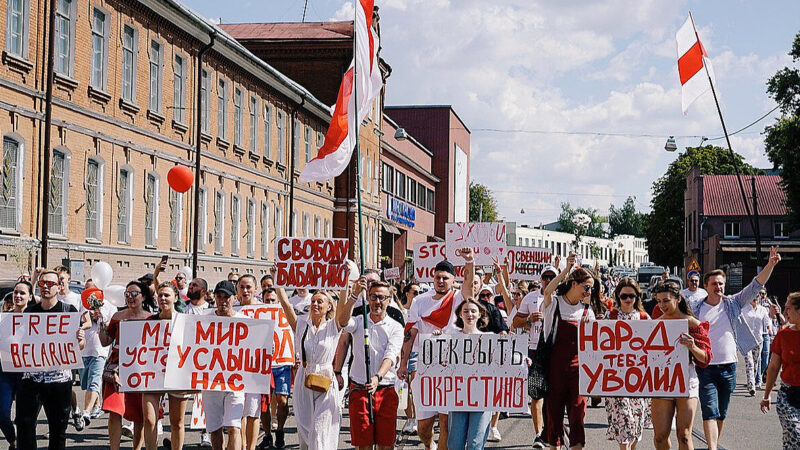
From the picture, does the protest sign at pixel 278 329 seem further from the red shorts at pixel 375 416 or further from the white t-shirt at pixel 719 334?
the white t-shirt at pixel 719 334

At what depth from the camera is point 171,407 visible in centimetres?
1030

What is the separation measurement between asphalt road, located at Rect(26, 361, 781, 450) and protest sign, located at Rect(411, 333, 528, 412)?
9.16 ft

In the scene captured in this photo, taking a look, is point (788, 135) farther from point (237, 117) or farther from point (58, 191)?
point (58, 191)

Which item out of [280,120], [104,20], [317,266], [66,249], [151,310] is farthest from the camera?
[280,120]

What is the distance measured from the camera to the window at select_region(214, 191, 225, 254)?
3653 centimetres

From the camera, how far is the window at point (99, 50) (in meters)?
27.0

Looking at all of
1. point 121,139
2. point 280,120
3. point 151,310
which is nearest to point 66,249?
point 121,139

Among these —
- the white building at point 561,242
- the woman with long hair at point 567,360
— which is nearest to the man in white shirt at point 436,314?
the woman with long hair at point 567,360

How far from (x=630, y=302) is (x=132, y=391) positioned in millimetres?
4867

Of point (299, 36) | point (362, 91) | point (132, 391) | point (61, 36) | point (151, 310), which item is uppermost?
point (299, 36)

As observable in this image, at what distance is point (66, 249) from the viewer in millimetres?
24781

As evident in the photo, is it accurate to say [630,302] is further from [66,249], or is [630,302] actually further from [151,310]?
[66,249]

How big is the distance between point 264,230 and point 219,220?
6277mm

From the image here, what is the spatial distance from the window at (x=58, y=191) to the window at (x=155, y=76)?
19.8ft
